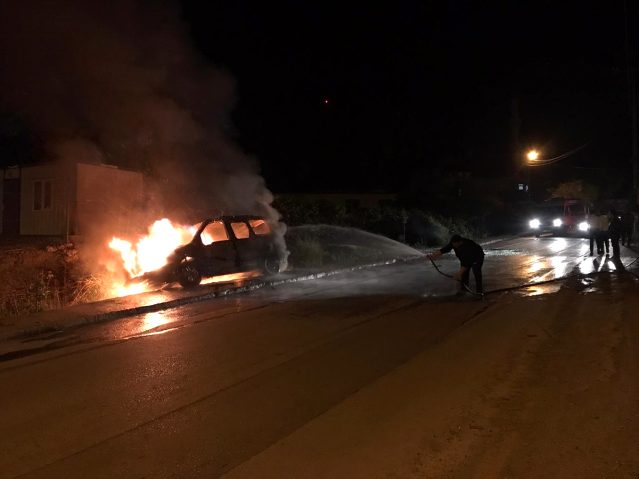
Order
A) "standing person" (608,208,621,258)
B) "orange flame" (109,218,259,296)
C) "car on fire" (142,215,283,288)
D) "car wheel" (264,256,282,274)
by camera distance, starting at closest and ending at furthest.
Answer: "car on fire" (142,215,283,288) → "orange flame" (109,218,259,296) → "car wheel" (264,256,282,274) → "standing person" (608,208,621,258)

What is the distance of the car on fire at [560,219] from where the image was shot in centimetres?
3266

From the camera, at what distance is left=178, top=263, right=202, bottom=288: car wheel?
12297 mm

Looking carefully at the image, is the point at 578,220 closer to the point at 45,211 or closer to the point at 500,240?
the point at 500,240

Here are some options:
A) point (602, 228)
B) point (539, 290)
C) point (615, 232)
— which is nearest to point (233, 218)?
point (539, 290)

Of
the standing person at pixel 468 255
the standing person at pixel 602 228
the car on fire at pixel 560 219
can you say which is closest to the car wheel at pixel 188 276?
the standing person at pixel 468 255

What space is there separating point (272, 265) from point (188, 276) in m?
2.67

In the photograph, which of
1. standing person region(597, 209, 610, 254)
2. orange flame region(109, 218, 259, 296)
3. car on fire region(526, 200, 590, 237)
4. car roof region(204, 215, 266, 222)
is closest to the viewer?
orange flame region(109, 218, 259, 296)

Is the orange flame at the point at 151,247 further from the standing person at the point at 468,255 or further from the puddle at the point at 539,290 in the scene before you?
the puddle at the point at 539,290

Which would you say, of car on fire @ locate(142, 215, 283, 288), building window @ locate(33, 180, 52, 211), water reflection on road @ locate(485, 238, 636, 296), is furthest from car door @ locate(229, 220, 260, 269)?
building window @ locate(33, 180, 52, 211)

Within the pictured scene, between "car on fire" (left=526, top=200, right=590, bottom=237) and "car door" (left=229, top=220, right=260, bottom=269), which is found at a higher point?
"car on fire" (left=526, top=200, right=590, bottom=237)

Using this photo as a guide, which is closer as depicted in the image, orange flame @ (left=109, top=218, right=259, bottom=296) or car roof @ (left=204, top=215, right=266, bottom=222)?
orange flame @ (left=109, top=218, right=259, bottom=296)

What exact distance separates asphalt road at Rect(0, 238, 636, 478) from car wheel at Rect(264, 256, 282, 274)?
3530 mm

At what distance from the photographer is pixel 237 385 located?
557 cm

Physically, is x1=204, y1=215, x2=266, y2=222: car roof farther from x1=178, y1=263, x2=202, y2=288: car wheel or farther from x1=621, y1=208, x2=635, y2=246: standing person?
x1=621, y1=208, x2=635, y2=246: standing person
